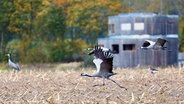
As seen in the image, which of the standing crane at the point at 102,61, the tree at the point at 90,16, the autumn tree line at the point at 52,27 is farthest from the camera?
the tree at the point at 90,16

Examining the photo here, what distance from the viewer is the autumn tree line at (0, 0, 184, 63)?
44.9 m

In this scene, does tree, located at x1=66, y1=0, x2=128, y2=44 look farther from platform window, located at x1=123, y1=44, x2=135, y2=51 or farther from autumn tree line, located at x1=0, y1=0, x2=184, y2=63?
platform window, located at x1=123, y1=44, x2=135, y2=51

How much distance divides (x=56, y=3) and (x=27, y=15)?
109 inches

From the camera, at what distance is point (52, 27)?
155ft

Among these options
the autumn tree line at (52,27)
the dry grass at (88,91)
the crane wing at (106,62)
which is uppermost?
the crane wing at (106,62)

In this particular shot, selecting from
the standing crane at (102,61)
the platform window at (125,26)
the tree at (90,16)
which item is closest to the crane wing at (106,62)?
the standing crane at (102,61)

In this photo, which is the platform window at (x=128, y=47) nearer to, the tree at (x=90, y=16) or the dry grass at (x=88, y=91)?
the tree at (x=90, y=16)

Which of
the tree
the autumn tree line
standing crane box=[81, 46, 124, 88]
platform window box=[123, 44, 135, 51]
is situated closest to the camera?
standing crane box=[81, 46, 124, 88]

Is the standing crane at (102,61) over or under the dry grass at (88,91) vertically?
Result: over

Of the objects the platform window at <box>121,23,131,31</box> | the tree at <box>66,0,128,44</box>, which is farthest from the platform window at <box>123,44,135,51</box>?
the tree at <box>66,0,128,44</box>

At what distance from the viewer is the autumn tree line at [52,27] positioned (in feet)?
147

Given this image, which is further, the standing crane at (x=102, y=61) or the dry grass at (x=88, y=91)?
the standing crane at (x=102, y=61)

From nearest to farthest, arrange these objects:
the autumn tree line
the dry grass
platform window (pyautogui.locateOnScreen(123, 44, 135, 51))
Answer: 1. the dry grass
2. platform window (pyautogui.locateOnScreen(123, 44, 135, 51))
3. the autumn tree line

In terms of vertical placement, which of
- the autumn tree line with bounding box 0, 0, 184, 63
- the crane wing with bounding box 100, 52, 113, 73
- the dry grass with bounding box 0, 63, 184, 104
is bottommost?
the autumn tree line with bounding box 0, 0, 184, 63
